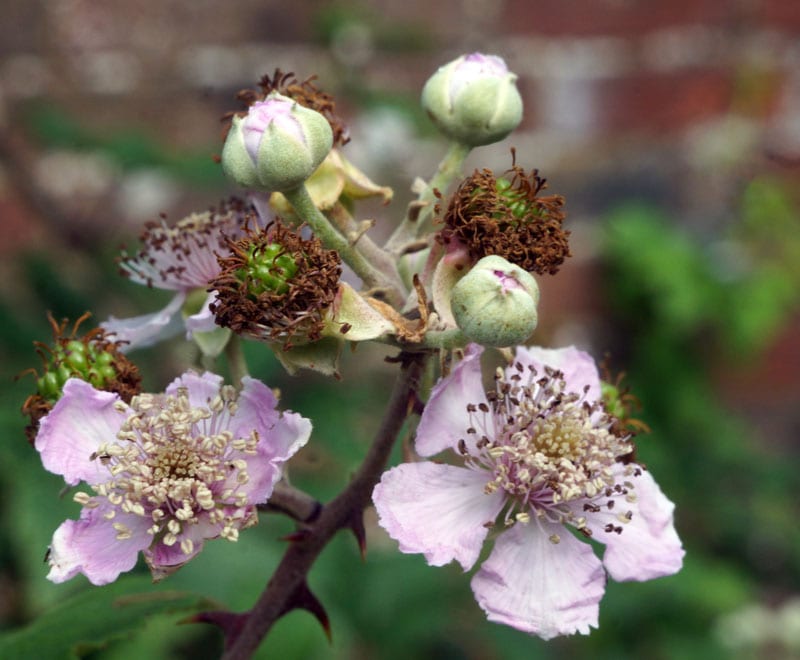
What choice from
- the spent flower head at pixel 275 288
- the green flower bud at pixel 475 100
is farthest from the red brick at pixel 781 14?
the spent flower head at pixel 275 288

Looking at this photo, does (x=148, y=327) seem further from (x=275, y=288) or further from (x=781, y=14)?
(x=781, y=14)

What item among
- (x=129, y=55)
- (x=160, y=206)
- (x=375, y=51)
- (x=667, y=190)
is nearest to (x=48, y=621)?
(x=160, y=206)

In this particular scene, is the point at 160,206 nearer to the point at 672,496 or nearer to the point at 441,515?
the point at 672,496

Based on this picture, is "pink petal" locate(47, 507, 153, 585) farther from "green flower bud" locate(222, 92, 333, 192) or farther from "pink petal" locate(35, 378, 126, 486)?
"green flower bud" locate(222, 92, 333, 192)

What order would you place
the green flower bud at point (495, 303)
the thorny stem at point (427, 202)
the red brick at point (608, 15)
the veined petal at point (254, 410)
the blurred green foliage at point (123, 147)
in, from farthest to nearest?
the red brick at point (608, 15) → the blurred green foliage at point (123, 147) → the thorny stem at point (427, 202) → the veined petal at point (254, 410) → the green flower bud at point (495, 303)

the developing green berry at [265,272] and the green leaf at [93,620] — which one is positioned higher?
the developing green berry at [265,272]

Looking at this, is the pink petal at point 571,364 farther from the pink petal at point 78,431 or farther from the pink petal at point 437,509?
the pink petal at point 78,431

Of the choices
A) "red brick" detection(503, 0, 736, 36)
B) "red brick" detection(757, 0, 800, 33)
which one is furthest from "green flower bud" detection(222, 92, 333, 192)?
"red brick" detection(757, 0, 800, 33)
